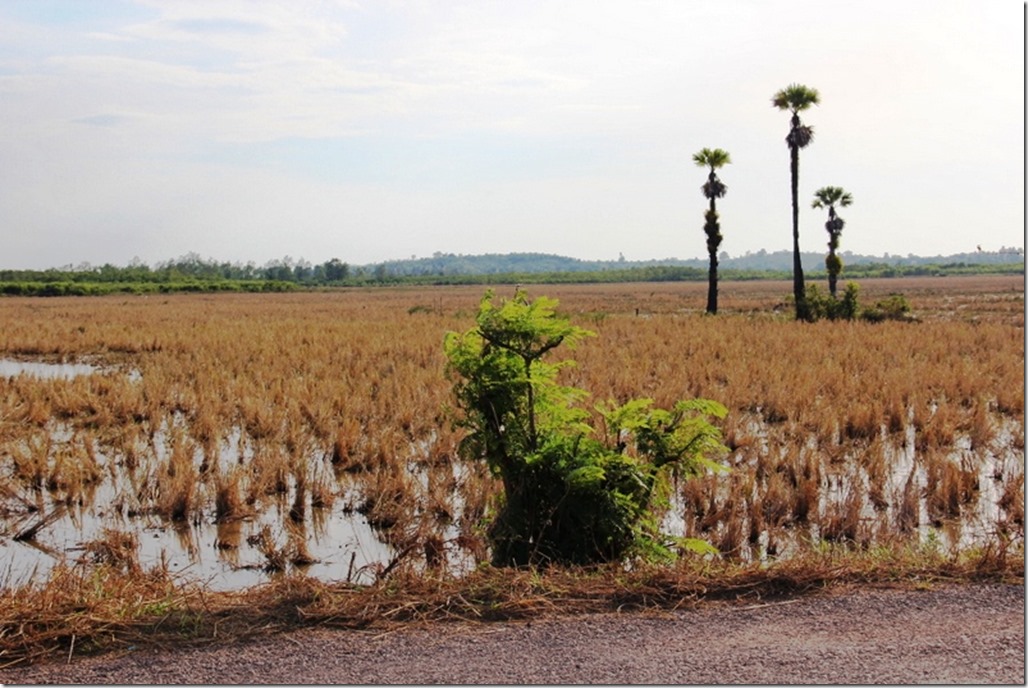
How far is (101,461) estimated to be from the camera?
13055 mm

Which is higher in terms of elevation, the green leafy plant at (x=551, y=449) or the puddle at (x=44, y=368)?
the green leafy plant at (x=551, y=449)

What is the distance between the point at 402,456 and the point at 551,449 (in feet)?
18.2

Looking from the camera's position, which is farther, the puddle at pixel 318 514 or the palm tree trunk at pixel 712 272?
the palm tree trunk at pixel 712 272

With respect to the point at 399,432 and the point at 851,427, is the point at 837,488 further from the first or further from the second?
the point at 399,432

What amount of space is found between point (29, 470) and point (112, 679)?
7.90 metres

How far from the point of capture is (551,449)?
7422 mm

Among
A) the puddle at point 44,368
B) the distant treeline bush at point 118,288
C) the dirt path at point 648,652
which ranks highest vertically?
the distant treeline bush at point 118,288

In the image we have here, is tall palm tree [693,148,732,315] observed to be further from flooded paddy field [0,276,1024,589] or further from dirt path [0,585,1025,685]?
dirt path [0,585,1025,685]

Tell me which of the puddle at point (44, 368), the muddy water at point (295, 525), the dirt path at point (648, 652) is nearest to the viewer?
the dirt path at point (648, 652)

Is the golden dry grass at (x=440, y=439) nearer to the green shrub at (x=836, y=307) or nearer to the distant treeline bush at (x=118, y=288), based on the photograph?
the green shrub at (x=836, y=307)

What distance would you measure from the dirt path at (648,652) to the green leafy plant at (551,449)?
1806 millimetres

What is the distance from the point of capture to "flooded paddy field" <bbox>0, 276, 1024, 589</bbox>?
8781 mm

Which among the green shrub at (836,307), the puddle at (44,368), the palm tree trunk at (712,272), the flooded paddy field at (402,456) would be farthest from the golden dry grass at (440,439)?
the palm tree trunk at (712,272)

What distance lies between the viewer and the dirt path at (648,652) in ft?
15.2
